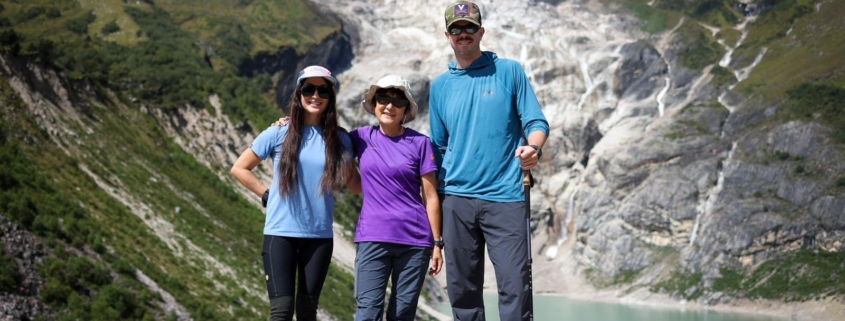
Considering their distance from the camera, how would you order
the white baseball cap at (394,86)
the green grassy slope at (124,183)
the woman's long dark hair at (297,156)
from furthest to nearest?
1. the green grassy slope at (124,183)
2. the white baseball cap at (394,86)
3. the woman's long dark hair at (297,156)

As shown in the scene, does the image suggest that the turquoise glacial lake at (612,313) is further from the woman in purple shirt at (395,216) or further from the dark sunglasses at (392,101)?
the dark sunglasses at (392,101)

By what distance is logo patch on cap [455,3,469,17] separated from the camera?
10.7m

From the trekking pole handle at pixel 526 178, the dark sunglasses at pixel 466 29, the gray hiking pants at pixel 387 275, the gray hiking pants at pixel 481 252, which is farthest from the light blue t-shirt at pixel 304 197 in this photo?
the trekking pole handle at pixel 526 178

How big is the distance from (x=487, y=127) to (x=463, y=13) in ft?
4.32

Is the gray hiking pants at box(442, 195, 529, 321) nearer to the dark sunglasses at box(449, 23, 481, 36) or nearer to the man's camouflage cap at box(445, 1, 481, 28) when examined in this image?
the dark sunglasses at box(449, 23, 481, 36)

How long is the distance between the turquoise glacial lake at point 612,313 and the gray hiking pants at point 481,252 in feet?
288

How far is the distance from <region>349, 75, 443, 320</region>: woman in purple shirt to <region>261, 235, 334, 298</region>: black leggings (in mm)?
515

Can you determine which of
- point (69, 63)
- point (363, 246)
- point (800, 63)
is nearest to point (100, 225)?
point (69, 63)

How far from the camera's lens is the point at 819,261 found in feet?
414

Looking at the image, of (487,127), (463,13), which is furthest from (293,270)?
(463,13)

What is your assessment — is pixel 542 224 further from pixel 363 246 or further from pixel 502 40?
pixel 363 246

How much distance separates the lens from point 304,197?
35.2 ft

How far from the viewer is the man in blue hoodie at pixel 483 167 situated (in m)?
10.3

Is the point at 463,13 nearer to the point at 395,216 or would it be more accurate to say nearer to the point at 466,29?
the point at 466,29
